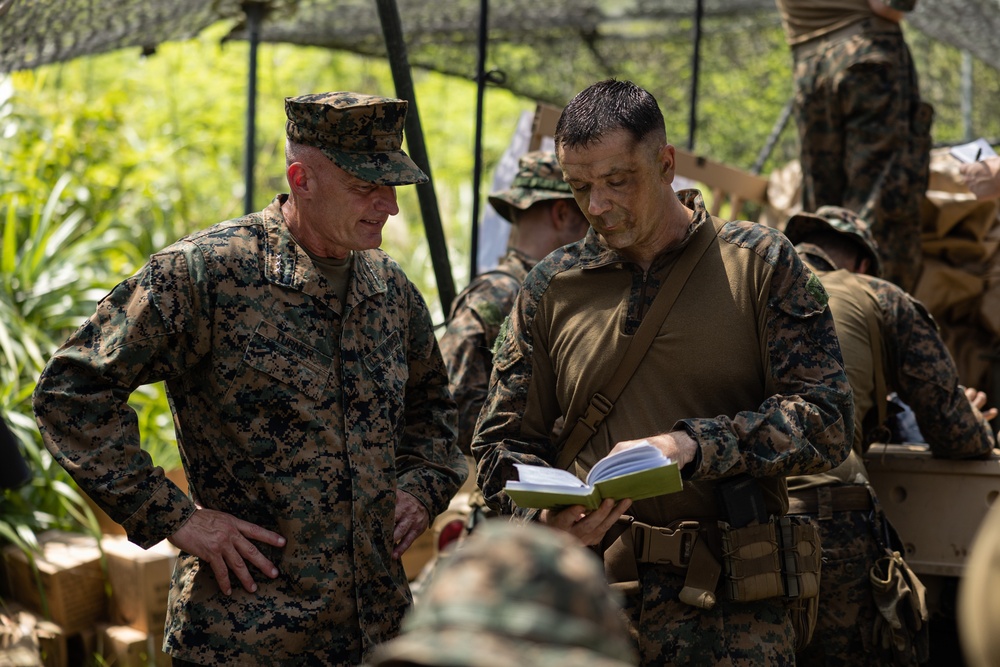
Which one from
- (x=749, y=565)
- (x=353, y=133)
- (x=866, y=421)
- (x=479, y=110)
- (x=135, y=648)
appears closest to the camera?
(x=749, y=565)

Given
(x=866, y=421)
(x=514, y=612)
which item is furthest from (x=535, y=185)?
(x=514, y=612)

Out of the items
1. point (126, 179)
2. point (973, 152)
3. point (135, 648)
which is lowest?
point (135, 648)

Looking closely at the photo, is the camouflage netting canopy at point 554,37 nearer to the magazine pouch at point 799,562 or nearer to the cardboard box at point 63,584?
the cardboard box at point 63,584

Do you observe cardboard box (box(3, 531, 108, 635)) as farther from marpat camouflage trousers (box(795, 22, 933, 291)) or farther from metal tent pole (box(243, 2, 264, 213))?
marpat camouflage trousers (box(795, 22, 933, 291))

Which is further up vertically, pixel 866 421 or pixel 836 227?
pixel 836 227

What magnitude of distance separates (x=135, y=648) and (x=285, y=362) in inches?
94.4

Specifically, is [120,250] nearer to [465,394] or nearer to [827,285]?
[465,394]

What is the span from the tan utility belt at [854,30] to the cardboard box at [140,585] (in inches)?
153

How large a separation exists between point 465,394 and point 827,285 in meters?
1.36

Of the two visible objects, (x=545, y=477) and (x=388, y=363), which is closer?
(x=545, y=477)

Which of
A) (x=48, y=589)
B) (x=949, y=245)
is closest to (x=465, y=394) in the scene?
(x=48, y=589)

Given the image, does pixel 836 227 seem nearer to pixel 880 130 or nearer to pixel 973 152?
pixel 880 130

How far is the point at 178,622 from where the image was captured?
2.94 meters

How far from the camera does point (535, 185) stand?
4.60 meters
